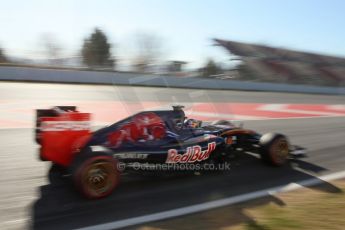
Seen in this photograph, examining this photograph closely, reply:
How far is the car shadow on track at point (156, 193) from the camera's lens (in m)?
4.46

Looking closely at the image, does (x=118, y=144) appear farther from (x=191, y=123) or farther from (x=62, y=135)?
(x=191, y=123)

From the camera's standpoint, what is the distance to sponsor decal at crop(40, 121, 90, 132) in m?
5.16

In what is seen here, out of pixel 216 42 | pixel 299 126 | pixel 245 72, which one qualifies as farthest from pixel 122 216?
pixel 216 42

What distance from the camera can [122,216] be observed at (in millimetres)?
4523

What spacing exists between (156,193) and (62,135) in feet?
4.70

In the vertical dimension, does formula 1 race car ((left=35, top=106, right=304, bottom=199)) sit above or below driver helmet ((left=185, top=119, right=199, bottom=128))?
below

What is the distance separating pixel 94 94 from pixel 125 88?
12613mm

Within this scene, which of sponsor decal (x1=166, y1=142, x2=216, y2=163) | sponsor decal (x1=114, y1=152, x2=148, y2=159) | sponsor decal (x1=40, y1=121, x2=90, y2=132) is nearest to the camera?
sponsor decal (x1=40, y1=121, x2=90, y2=132)

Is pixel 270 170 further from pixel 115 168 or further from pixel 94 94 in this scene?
pixel 94 94

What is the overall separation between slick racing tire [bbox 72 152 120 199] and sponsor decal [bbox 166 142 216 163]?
3.12 ft

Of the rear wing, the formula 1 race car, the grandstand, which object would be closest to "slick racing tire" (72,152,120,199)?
the formula 1 race car

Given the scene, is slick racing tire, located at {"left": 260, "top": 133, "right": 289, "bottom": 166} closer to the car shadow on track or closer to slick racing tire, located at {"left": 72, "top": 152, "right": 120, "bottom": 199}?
the car shadow on track

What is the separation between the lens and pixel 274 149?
270 inches

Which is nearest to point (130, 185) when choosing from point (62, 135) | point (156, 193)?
point (156, 193)
